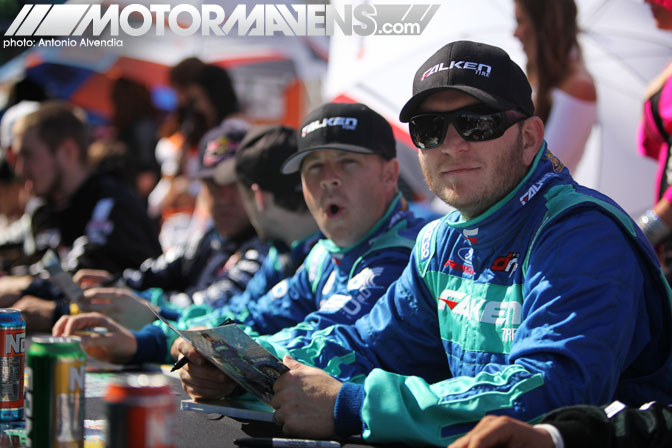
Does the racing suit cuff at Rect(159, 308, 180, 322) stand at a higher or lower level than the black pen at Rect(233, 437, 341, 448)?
higher

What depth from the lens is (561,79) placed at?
385cm

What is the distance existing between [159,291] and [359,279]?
181cm

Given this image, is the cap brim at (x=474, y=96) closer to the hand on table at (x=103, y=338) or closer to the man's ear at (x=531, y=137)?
the man's ear at (x=531, y=137)

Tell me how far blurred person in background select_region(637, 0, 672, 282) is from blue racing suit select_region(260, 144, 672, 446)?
960mm

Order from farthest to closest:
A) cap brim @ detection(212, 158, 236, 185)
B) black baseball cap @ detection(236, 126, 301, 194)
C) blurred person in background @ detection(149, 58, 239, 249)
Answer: blurred person in background @ detection(149, 58, 239, 249) → cap brim @ detection(212, 158, 236, 185) → black baseball cap @ detection(236, 126, 301, 194)

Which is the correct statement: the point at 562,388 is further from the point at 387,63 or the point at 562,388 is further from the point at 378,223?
the point at 387,63

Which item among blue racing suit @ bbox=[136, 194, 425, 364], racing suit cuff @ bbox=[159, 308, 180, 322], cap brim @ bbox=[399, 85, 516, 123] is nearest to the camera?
cap brim @ bbox=[399, 85, 516, 123]

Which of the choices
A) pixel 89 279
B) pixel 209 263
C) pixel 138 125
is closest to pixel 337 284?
pixel 209 263

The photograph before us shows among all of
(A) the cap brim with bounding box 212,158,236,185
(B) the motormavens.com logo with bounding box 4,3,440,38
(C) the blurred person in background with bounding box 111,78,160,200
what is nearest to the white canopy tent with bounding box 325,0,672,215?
(B) the motormavens.com logo with bounding box 4,3,440,38

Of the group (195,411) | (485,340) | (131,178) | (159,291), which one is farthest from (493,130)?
(131,178)

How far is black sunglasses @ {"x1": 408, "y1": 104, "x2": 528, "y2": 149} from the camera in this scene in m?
2.18

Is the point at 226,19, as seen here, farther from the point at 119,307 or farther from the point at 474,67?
the point at 474,67

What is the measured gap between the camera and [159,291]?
4.38 metres

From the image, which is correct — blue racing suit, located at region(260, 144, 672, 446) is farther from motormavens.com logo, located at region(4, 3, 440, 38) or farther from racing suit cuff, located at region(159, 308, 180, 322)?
motormavens.com logo, located at region(4, 3, 440, 38)
